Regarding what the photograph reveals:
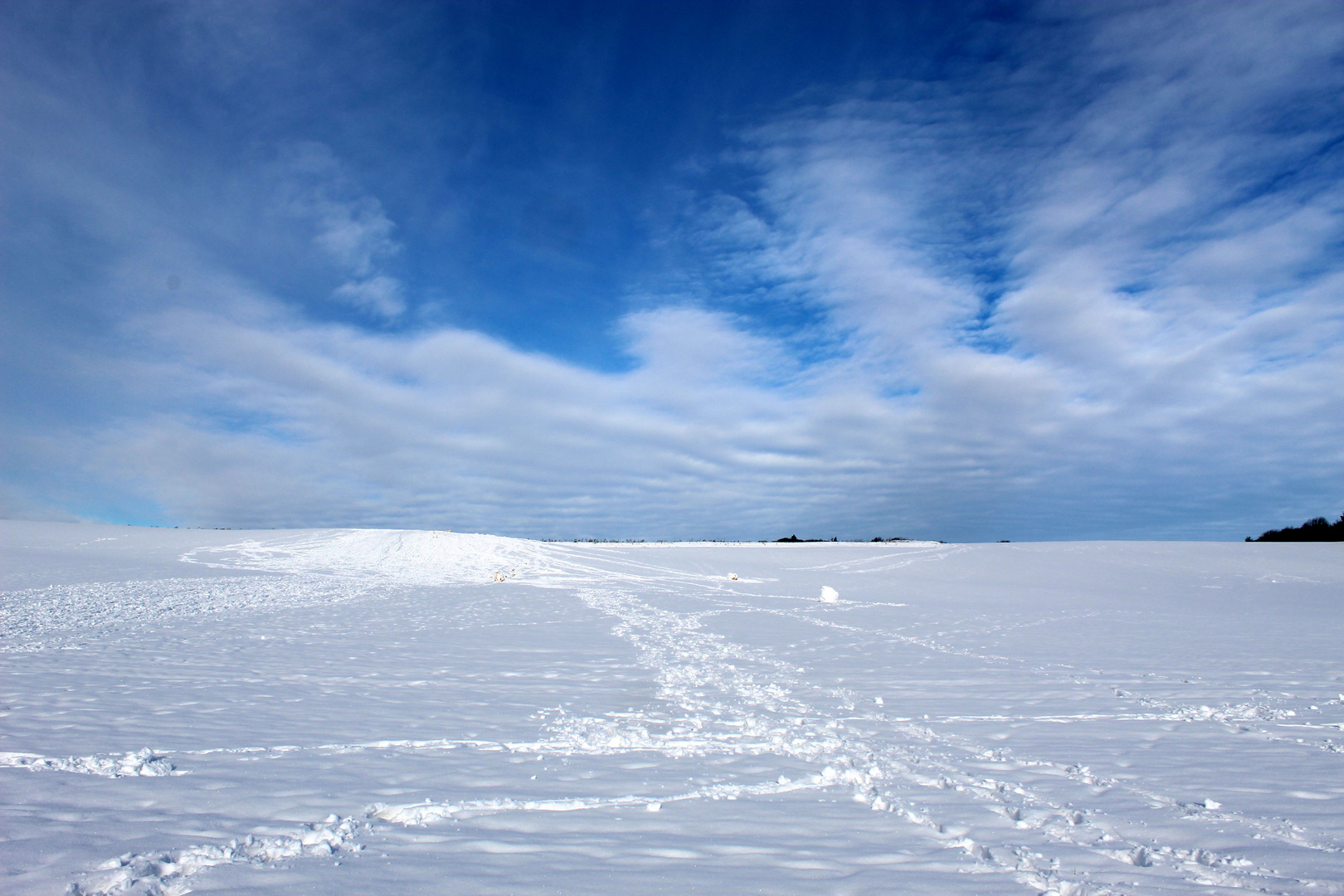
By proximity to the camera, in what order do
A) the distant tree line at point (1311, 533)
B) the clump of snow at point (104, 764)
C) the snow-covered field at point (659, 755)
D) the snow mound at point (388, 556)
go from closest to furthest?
1. the snow-covered field at point (659, 755)
2. the clump of snow at point (104, 764)
3. the snow mound at point (388, 556)
4. the distant tree line at point (1311, 533)

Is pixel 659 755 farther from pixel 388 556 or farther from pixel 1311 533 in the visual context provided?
pixel 1311 533

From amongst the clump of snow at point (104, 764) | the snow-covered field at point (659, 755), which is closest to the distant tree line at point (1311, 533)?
the snow-covered field at point (659, 755)

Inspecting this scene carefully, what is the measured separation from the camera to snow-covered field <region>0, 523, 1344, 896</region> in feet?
12.3

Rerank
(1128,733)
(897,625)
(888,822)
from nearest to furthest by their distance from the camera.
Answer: (888,822)
(1128,733)
(897,625)

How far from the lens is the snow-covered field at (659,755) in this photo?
147 inches

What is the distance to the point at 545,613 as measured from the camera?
57.9 ft

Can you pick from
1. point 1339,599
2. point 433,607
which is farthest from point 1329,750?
point 1339,599

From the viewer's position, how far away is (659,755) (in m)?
5.94

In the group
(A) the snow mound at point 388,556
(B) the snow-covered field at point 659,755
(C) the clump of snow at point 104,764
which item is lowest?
(B) the snow-covered field at point 659,755

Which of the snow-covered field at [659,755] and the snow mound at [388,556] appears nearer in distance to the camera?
the snow-covered field at [659,755]

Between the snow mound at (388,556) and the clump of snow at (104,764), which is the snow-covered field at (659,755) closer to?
the clump of snow at (104,764)

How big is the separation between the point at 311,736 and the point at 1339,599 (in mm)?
30497

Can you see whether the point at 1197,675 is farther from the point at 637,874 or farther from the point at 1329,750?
the point at 637,874

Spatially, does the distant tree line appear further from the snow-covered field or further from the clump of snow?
the clump of snow
